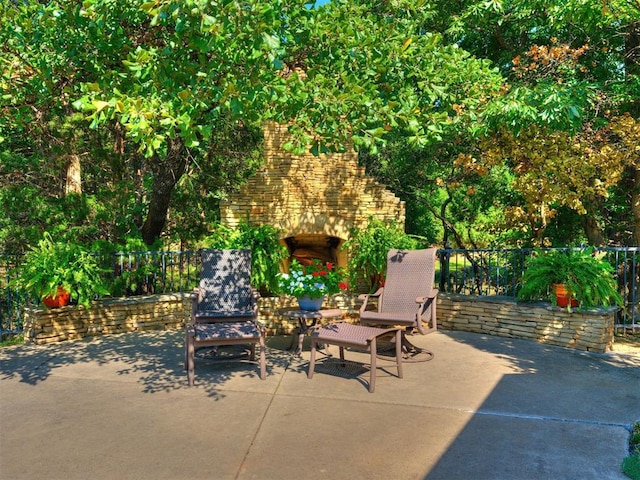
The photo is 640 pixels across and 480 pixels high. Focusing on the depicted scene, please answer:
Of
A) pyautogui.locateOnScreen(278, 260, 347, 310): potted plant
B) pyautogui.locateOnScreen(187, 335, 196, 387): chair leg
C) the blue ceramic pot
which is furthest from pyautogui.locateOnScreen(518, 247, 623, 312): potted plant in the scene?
pyautogui.locateOnScreen(187, 335, 196, 387): chair leg

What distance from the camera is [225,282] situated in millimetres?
6602

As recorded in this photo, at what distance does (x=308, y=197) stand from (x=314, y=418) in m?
4.96

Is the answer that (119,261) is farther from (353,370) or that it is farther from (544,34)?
(544,34)

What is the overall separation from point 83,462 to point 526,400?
139 inches

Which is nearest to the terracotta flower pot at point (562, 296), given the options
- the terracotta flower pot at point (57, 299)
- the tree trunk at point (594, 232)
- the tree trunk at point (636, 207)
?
the tree trunk at point (636, 207)

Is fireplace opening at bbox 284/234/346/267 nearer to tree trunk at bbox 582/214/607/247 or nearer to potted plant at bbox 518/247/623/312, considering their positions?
potted plant at bbox 518/247/623/312

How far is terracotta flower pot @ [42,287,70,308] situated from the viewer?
6.78m

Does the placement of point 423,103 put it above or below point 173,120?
above

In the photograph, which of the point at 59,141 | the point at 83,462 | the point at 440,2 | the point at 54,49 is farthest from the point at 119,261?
the point at 440,2

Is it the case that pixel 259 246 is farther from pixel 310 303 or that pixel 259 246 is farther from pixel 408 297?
pixel 408 297

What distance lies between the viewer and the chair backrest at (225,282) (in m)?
6.45

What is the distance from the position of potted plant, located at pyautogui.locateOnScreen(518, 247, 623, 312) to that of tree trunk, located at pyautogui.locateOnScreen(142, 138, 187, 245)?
21.1ft

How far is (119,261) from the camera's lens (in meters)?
7.96

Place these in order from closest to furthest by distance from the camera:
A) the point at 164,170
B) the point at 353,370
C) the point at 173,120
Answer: the point at 173,120 < the point at 353,370 < the point at 164,170
